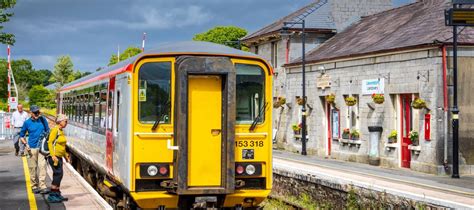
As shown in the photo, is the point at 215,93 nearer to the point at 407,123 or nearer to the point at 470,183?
the point at 470,183

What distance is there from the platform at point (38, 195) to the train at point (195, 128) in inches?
68.5

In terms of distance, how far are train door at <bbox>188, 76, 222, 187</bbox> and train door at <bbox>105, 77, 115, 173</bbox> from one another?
6.97ft

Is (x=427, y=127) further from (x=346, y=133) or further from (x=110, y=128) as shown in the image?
(x=110, y=128)

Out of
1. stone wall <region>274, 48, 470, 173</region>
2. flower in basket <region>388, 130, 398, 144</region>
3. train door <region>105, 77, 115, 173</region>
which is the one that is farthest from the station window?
train door <region>105, 77, 115, 173</region>

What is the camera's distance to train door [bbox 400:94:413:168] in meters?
22.4

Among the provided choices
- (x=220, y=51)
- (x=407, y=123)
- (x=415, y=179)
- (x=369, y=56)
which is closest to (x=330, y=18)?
(x=369, y=56)

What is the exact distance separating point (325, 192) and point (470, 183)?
461 cm

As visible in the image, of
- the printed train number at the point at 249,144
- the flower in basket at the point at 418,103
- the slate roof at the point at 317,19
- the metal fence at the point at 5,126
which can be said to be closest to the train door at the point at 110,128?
the printed train number at the point at 249,144

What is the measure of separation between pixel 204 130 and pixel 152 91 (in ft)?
3.24

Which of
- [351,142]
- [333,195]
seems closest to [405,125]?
[351,142]

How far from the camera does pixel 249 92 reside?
10.4 meters

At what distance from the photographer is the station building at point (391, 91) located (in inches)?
814

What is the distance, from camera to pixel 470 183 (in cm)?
1802

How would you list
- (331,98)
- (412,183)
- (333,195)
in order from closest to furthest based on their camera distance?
Result: 1. (333,195)
2. (412,183)
3. (331,98)
